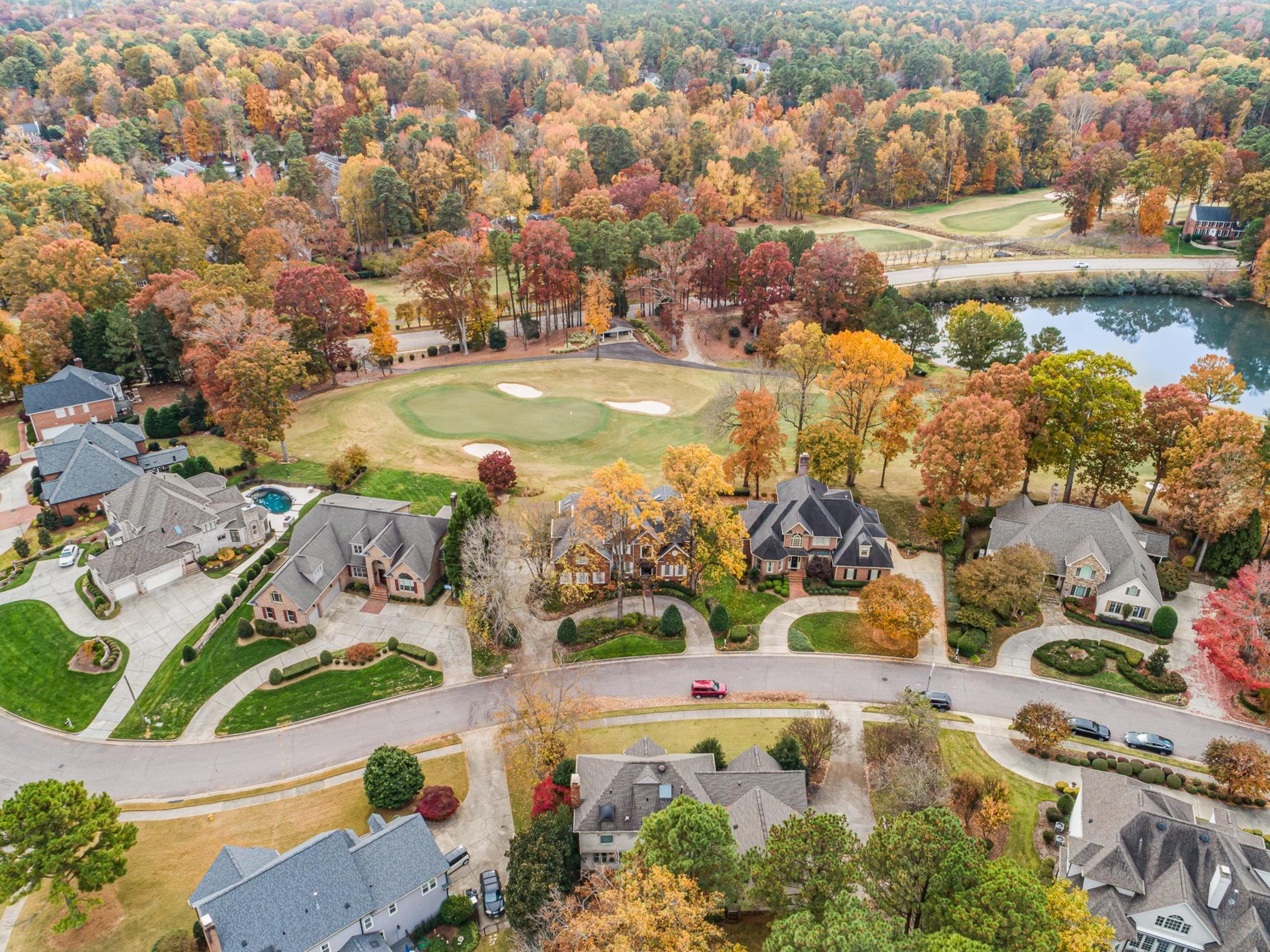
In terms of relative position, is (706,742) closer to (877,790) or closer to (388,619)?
(877,790)

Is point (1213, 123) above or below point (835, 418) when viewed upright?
above

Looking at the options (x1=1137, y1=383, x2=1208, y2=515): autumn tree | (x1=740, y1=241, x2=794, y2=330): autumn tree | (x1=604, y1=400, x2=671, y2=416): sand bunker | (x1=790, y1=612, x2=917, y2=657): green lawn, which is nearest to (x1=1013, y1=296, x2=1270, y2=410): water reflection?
(x1=1137, y1=383, x2=1208, y2=515): autumn tree

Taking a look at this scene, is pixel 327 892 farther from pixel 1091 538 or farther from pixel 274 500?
pixel 1091 538

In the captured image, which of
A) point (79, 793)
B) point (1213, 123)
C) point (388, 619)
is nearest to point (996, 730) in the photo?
point (388, 619)

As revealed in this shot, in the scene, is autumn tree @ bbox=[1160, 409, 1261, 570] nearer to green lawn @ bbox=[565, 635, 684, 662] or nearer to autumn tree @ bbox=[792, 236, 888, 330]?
green lawn @ bbox=[565, 635, 684, 662]

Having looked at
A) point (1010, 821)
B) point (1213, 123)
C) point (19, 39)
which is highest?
point (19, 39)

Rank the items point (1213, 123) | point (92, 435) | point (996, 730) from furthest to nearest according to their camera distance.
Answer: point (1213, 123) < point (92, 435) < point (996, 730)
